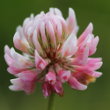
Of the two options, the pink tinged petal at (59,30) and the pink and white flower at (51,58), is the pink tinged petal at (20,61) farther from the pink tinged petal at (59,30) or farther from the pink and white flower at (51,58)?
the pink tinged petal at (59,30)

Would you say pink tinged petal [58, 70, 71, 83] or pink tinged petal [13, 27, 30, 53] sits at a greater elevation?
pink tinged petal [13, 27, 30, 53]

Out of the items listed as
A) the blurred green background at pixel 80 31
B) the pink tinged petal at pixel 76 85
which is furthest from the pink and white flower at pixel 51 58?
the blurred green background at pixel 80 31

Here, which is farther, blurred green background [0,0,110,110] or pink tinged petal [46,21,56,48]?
blurred green background [0,0,110,110]

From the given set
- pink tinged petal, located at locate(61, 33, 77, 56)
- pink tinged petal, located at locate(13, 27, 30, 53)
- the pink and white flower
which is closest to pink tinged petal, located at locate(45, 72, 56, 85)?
the pink and white flower

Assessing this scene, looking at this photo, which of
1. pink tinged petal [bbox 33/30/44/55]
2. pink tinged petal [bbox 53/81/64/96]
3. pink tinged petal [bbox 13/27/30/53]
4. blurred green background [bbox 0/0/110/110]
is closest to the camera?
pink tinged petal [bbox 53/81/64/96]

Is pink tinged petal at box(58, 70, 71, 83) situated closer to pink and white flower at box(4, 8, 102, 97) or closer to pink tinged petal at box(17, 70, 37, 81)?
pink and white flower at box(4, 8, 102, 97)

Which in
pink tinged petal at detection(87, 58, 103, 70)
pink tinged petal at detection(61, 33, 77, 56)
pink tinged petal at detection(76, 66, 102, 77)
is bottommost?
pink tinged petal at detection(76, 66, 102, 77)

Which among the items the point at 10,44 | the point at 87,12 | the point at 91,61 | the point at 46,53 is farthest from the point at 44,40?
the point at 87,12
